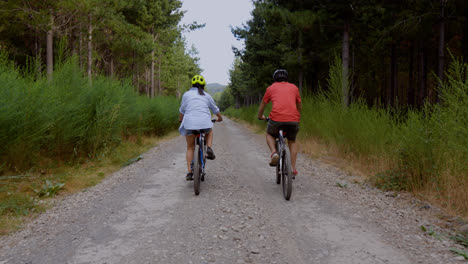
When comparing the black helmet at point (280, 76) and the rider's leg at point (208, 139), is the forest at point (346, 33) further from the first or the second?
the rider's leg at point (208, 139)

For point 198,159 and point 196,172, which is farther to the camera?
point 198,159

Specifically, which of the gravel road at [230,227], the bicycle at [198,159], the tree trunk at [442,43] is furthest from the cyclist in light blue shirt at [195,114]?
the tree trunk at [442,43]

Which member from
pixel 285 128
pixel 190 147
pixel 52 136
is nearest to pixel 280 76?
pixel 285 128

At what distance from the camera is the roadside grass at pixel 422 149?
4156 millimetres

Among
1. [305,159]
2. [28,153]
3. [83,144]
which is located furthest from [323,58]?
[28,153]

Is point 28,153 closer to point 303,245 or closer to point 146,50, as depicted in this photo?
point 303,245

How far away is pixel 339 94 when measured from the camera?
31.2 feet

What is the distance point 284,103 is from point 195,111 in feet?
5.44

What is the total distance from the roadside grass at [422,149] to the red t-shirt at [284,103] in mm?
2046

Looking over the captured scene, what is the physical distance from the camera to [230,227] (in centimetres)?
352

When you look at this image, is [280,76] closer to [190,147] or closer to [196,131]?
[196,131]

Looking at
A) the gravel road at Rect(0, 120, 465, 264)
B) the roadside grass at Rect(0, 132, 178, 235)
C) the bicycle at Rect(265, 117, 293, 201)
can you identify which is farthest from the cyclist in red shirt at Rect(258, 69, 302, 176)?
the roadside grass at Rect(0, 132, 178, 235)

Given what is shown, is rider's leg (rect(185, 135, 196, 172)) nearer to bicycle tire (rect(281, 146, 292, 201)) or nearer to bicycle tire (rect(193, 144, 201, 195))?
bicycle tire (rect(193, 144, 201, 195))

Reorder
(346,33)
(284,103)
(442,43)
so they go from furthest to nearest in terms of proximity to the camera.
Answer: (346,33)
(442,43)
(284,103)
